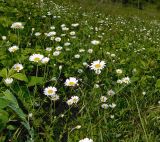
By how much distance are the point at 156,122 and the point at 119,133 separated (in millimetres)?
423

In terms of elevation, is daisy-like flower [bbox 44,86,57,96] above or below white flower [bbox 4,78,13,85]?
below

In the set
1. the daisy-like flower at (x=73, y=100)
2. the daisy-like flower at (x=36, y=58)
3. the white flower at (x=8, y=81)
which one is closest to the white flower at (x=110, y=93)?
the daisy-like flower at (x=73, y=100)

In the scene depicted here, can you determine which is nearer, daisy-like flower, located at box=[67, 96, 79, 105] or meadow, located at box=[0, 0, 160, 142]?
meadow, located at box=[0, 0, 160, 142]

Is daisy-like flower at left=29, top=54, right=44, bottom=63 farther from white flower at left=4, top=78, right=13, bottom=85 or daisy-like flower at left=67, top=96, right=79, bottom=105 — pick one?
white flower at left=4, top=78, right=13, bottom=85

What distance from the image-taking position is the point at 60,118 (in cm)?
421

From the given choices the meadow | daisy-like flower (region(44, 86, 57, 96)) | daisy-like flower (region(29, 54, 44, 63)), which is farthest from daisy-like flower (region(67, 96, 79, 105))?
daisy-like flower (region(29, 54, 44, 63))

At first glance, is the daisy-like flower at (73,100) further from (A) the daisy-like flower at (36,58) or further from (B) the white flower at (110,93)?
(A) the daisy-like flower at (36,58)

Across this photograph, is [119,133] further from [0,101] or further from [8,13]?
[8,13]

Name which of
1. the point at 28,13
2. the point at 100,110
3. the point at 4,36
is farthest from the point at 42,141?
the point at 28,13

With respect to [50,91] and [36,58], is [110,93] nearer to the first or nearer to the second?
[50,91]

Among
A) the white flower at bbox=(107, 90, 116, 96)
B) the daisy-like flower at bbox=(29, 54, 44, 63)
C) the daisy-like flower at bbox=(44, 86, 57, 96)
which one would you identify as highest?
the daisy-like flower at bbox=(29, 54, 44, 63)

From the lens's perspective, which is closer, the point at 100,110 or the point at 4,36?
the point at 100,110

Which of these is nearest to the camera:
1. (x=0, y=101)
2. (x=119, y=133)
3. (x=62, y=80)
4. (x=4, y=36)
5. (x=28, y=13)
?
(x=0, y=101)

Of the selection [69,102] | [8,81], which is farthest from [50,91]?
[8,81]
